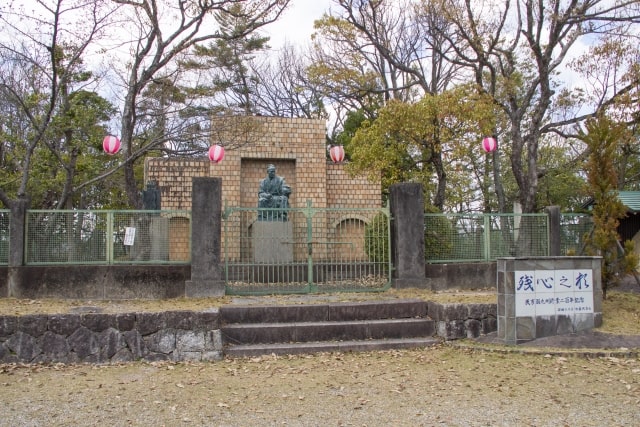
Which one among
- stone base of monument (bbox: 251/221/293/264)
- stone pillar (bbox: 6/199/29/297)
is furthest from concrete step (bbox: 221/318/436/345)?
stone pillar (bbox: 6/199/29/297)

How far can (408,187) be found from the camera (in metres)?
10.3

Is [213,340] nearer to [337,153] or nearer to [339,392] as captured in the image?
[339,392]

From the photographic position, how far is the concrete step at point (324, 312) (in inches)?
311

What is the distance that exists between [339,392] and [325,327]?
2.14 metres

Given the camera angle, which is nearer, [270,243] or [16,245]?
[16,245]

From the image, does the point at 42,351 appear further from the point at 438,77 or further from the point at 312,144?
the point at 438,77

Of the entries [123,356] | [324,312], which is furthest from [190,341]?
[324,312]

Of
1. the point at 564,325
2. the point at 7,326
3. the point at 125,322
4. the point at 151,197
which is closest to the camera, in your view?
the point at 7,326

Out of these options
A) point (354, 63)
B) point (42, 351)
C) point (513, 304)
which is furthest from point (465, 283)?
point (354, 63)

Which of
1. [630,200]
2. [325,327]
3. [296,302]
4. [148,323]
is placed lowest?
[325,327]

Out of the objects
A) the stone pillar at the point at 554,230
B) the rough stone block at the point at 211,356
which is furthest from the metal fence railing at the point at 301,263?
the stone pillar at the point at 554,230

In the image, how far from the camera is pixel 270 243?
10.6 meters

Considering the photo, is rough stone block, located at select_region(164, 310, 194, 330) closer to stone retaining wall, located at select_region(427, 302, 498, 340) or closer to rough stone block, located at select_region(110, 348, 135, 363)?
rough stone block, located at select_region(110, 348, 135, 363)

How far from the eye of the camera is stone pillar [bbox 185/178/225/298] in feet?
30.4
